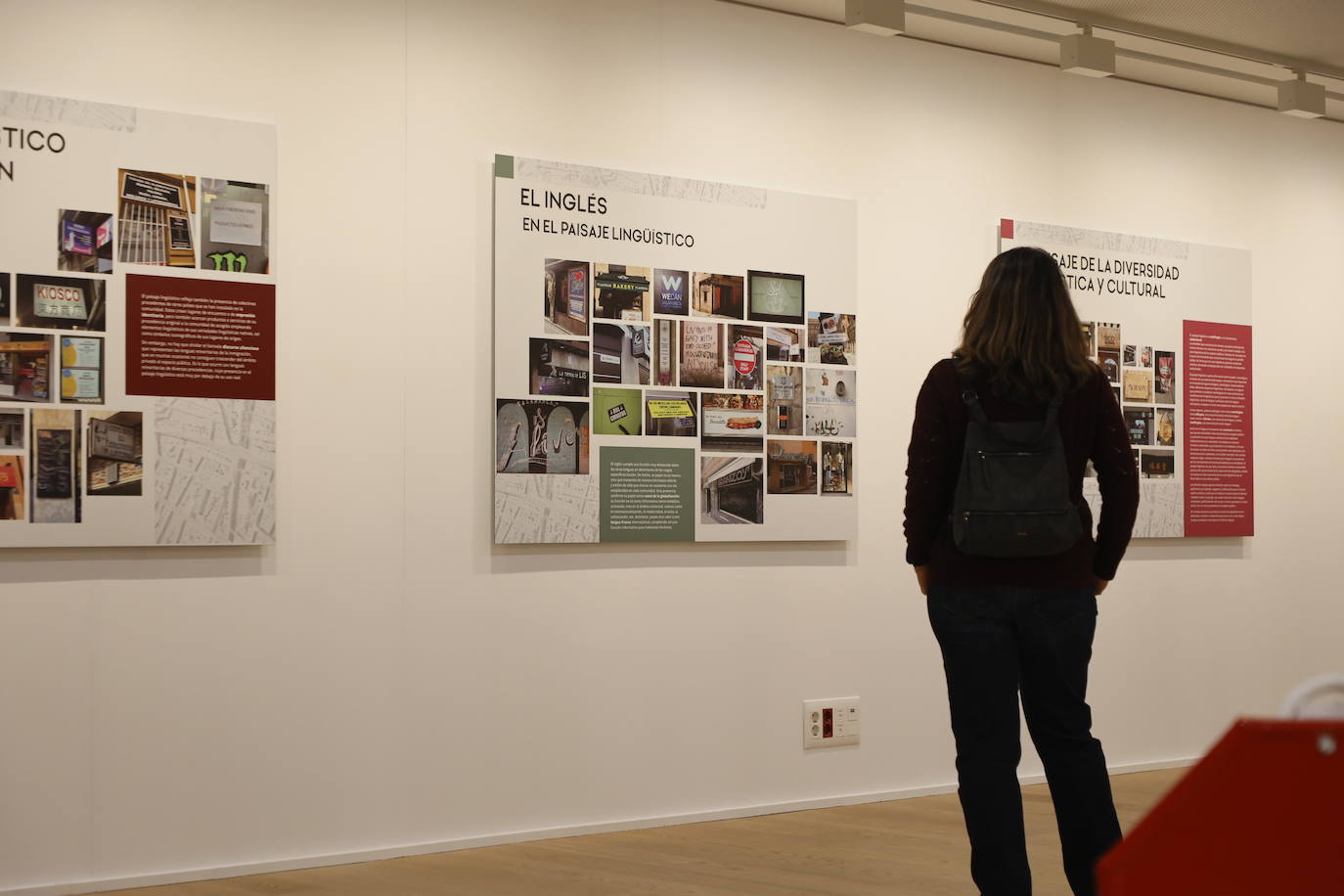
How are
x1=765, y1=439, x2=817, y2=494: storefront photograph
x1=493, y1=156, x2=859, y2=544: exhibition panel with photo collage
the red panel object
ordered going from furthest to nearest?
1. x1=765, y1=439, x2=817, y2=494: storefront photograph
2. x1=493, y1=156, x2=859, y2=544: exhibition panel with photo collage
3. the red panel object

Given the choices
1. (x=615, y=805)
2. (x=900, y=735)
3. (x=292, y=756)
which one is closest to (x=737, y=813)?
(x=615, y=805)

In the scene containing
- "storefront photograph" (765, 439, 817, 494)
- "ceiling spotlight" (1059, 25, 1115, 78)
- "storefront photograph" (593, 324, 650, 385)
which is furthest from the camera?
"ceiling spotlight" (1059, 25, 1115, 78)

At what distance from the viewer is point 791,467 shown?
4363mm

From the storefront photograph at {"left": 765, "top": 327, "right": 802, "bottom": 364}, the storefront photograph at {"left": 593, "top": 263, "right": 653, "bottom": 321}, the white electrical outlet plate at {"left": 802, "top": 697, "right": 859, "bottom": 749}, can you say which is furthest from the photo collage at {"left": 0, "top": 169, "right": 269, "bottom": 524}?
the white electrical outlet plate at {"left": 802, "top": 697, "right": 859, "bottom": 749}

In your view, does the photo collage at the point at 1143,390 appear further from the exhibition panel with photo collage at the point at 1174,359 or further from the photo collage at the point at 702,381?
the photo collage at the point at 702,381

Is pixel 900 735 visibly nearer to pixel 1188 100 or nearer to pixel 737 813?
pixel 737 813

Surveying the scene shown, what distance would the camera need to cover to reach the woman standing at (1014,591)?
2557 mm

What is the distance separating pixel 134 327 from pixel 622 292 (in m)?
1.48

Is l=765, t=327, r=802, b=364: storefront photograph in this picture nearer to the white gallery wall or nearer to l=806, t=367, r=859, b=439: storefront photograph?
l=806, t=367, r=859, b=439: storefront photograph

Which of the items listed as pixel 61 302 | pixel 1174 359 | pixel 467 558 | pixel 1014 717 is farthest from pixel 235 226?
pixel 1174 359

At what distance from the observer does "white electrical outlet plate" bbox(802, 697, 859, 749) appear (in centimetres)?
438

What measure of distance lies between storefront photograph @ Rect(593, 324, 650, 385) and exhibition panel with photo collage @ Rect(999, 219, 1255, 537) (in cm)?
173

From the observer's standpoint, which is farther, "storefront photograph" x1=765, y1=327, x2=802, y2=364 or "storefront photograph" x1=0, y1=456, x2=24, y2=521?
"storefront photograph" x1=765, y1=327, x2=802, y2=364

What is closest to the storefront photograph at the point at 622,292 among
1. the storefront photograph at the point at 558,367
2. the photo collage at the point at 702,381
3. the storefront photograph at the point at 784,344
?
the photo collage at the point at 702,381
